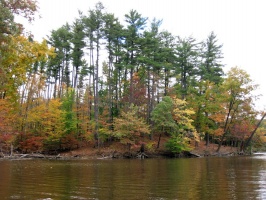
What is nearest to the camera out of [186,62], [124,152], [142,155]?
[142,155]

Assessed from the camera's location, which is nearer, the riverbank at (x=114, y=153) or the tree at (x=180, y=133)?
the riverbank at (x=114, y=153)

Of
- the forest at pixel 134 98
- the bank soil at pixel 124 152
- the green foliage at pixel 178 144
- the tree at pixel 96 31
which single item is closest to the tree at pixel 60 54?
the forest at pixel 134 98

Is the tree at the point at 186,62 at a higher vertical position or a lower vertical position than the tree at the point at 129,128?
higher

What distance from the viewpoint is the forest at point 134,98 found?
1272 inches

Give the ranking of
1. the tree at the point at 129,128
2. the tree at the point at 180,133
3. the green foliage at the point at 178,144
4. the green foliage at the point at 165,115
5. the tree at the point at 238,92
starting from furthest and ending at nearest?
the tree at the point at 238,92 → the green foliage at the point at 165,115 → the tree at the point at 180,133 → the green foliage at the point at 178,144 → the tree at the point at 129,128

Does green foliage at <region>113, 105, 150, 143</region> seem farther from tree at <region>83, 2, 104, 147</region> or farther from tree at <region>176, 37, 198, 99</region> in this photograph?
tree at <region>176, 37, 198, 99</region>

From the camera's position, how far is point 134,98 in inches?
1463

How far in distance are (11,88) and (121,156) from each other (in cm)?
1970

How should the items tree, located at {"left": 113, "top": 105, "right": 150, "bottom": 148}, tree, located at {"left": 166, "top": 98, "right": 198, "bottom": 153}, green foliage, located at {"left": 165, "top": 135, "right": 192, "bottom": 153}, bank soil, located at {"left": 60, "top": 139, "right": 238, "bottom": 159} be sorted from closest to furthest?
1. tree, located at {"left": 113, "top": 105, "right": 150, "bottom": 148}
2. bank soil, located at {"left": 60, "top": 139, "right": 238, "bottom": 159}
3. green foliage, located at {"left": 165, "top": 135, "right": 192, "bottom": 153}
4. tree, located at {"left": 166, "top": 98, "right": 198, "bottom": 153}

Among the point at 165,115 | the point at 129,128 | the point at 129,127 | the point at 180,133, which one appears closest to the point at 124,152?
the point at 129,128

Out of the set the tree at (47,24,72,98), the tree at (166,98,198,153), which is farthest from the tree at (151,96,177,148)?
the tree at (47,24,72,98)

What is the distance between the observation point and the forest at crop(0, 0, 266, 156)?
32.3 m

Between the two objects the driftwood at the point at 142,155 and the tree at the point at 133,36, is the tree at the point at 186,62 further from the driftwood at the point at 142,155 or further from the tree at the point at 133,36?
the driftwood at the point at 142,155

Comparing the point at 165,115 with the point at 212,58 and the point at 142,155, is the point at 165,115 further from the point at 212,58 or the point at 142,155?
the point at 212,58
